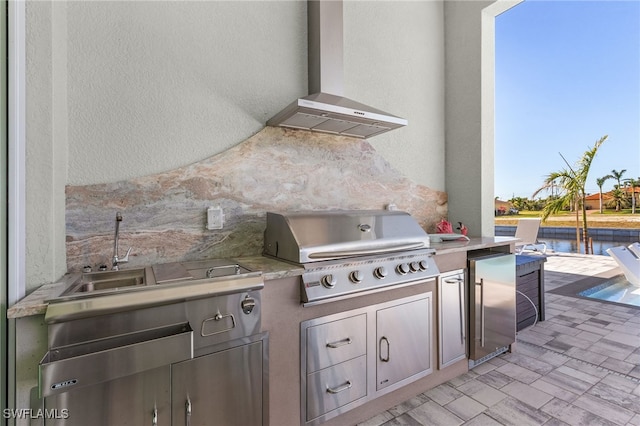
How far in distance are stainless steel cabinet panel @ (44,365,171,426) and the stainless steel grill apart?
0.72 metres

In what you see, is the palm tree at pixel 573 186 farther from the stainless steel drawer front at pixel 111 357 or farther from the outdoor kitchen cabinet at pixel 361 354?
the stainless steel drawer front at pixel 111 357

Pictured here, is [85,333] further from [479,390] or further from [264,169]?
[479,390]

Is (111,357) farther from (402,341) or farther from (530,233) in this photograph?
(530,233)

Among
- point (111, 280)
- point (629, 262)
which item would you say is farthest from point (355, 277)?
point (629, 262)

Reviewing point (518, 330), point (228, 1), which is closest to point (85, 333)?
point (228, 1)

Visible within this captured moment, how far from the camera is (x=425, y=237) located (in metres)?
2.05

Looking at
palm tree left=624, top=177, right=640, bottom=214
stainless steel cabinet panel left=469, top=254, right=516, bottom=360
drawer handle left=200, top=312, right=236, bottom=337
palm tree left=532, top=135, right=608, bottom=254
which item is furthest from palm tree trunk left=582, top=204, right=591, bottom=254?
drawer handle left=200, top=312, right=236, bottom=337

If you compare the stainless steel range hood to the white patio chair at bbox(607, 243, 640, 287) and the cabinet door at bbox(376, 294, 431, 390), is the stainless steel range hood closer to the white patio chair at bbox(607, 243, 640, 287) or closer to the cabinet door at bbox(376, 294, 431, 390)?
the cabinet door at bbox(376, 294, 431, 390)

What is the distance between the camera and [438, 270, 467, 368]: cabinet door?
2092 millimetres

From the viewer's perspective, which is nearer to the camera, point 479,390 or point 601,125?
point 479,390

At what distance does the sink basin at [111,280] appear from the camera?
1402 mm

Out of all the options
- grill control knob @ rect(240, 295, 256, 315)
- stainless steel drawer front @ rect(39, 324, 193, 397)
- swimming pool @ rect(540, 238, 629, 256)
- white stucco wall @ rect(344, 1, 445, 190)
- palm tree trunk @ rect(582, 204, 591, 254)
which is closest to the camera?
stainless steel drawer front @ rect(39, 324, 193, 397)

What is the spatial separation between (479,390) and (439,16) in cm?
364

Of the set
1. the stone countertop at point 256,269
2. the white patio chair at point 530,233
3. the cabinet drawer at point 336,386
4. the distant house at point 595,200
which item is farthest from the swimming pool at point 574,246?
the cabinet drawer at point 336,386
